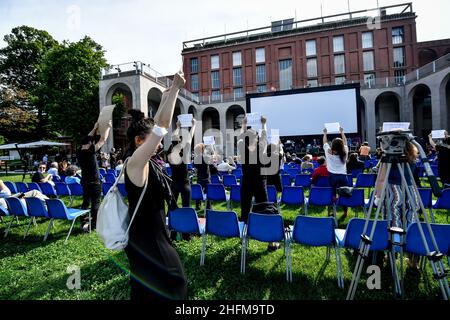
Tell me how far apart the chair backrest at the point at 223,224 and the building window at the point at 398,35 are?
124 feet

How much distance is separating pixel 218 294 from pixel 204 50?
1508 inches

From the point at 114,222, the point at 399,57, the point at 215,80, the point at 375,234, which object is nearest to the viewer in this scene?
the point at 114,222

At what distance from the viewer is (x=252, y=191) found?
408cm

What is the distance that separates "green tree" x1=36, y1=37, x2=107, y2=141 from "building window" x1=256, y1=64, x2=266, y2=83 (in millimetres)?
20991

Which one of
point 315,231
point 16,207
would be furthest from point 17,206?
point 315,231

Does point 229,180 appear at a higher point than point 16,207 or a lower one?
higher

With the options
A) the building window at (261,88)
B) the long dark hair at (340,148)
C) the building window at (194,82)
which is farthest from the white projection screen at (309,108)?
the building window at (194,82)

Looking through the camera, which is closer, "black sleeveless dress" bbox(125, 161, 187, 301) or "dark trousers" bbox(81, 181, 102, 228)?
"black sleeveless dress" bbox(125, 161, 187, 301)

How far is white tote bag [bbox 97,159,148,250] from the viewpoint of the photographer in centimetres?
149

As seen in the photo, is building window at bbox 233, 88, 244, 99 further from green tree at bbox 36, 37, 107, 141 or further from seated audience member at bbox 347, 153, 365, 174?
seated audience member at bbox 347, 153, 365, 174

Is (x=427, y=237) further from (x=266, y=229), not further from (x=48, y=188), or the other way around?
(x=48, y=188)

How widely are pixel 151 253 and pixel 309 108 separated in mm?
19332

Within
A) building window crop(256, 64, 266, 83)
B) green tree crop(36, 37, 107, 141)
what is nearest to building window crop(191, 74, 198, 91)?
building window crop(256, 64, 266, 83)
